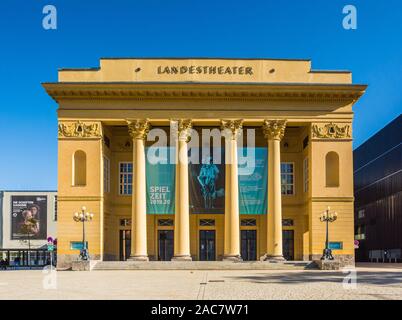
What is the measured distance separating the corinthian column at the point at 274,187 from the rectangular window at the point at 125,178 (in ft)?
38.7

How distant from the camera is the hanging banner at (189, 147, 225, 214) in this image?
5062cm

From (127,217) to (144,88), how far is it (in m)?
11.3

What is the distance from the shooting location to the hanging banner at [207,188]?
50625mm

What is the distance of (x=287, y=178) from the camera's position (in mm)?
55188

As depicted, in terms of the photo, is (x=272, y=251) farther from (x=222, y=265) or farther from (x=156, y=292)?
(x=156, y=292)

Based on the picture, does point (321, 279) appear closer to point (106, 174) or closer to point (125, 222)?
point (106, 174)

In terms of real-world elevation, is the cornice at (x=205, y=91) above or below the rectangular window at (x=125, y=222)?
above

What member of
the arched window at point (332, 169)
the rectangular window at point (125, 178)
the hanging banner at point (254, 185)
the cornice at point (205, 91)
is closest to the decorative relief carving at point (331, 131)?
the arched window at point (332, 169)

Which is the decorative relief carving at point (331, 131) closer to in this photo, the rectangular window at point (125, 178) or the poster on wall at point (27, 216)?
the rectangular window at point (125, 178)

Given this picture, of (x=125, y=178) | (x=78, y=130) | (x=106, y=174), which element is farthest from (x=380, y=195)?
(x=78, y=130)

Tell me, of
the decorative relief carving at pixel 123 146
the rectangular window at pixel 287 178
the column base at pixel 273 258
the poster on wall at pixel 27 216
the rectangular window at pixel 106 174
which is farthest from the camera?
the poster on wall at pixel 27 216

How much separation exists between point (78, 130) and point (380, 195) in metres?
46.4
